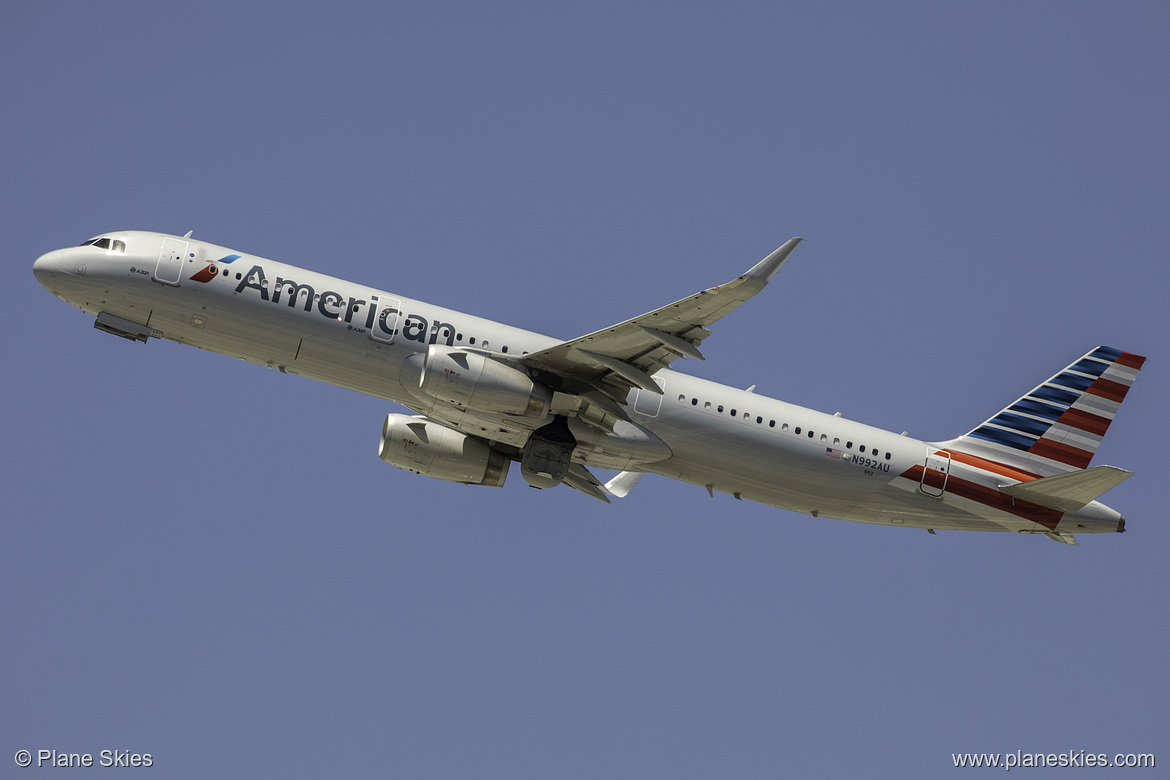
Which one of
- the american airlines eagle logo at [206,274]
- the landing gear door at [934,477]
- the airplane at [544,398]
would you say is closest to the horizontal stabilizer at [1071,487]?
the airplane at [544,398]

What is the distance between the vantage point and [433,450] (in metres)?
35.5

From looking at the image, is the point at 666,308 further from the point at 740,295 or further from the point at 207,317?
the point at 207,317

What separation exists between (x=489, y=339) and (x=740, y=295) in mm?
8865

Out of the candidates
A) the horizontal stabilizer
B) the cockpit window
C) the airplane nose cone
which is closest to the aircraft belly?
the horizontal stabilizer

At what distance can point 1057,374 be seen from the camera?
3900 centimetres

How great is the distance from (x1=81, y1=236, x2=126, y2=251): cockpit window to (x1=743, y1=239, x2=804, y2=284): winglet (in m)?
19.0

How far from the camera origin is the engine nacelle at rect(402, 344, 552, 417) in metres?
30.5

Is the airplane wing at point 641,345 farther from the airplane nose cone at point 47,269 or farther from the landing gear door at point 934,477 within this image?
the airplane nose cone at point 47,269

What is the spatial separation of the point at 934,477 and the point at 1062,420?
20.2 feet

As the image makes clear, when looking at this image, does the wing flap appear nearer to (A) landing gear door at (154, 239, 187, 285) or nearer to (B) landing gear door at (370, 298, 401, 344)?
(B) landing gear door at (370, 298, 401, 344)

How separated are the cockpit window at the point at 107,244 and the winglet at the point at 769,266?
749 inches

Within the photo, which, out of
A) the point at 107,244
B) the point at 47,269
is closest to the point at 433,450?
the point at 107,244

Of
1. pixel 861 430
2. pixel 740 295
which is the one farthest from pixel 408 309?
pixel 861 430

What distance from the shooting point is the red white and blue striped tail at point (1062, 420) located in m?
37.5
